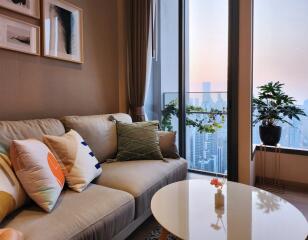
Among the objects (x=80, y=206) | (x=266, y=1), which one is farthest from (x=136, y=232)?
(x=266, y=1)

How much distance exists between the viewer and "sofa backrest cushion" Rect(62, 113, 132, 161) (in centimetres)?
195

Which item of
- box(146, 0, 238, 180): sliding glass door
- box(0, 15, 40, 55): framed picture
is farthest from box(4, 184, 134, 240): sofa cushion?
box(146, 0, 238, 180): sliding glass door

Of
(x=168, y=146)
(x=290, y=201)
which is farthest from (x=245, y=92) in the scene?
(x=290, y=201)

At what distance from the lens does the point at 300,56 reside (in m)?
2.69

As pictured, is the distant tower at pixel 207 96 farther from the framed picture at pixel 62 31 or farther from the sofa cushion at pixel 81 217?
the sofa cushion at pixel 81 217

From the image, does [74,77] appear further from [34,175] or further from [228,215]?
[228,215]

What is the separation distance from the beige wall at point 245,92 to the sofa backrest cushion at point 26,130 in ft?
5.88

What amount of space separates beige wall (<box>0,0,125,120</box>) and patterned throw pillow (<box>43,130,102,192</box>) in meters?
0.59

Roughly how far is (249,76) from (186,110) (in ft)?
2.77

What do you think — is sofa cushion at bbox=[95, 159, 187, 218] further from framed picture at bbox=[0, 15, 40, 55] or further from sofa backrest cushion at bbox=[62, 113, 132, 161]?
framed picture at bbox=[0, 15, 40, 55]

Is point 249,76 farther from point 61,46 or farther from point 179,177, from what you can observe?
point 61,46

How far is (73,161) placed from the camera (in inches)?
59.7

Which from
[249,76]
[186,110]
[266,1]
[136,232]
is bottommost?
[136,232]

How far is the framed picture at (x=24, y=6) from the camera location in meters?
1.74
